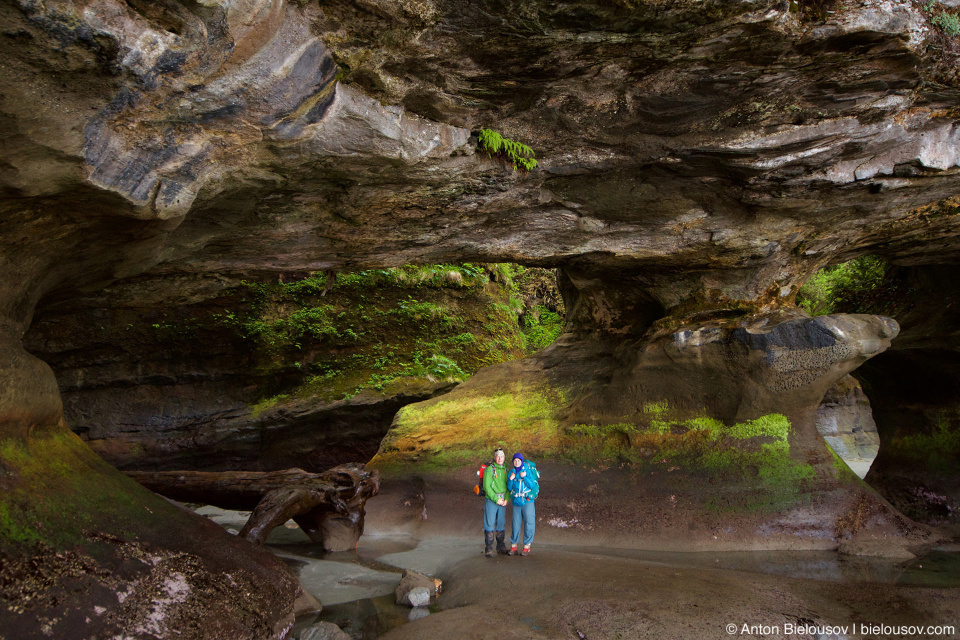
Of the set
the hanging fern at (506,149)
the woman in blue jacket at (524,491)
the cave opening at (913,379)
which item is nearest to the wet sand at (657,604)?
the woman in blue jacket at (524,491)

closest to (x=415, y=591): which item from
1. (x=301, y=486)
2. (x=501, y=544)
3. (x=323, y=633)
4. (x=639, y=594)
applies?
(x=323, y=633)

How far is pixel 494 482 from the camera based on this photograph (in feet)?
23.5

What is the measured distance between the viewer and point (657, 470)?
8688 mm

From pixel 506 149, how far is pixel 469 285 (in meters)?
6.34

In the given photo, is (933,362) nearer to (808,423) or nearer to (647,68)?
(808,423)

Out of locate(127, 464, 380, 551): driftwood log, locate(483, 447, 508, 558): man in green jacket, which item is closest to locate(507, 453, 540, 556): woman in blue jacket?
locate(483, 447, 508, 558): man in green jacket

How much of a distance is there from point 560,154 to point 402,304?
5.94 m

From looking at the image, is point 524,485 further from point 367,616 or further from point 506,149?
point 506,149

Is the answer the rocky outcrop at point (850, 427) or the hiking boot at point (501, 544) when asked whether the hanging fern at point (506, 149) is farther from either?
the rocky outcrop at point (850, 427)

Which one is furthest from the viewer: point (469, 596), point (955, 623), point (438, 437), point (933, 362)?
point (933, 362)

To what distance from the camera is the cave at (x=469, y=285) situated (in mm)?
4156

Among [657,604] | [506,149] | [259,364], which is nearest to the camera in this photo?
[657,604]

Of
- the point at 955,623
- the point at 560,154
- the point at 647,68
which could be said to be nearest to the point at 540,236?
the point at 560,154

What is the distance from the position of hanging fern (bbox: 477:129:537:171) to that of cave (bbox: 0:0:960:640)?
0.03 metres
